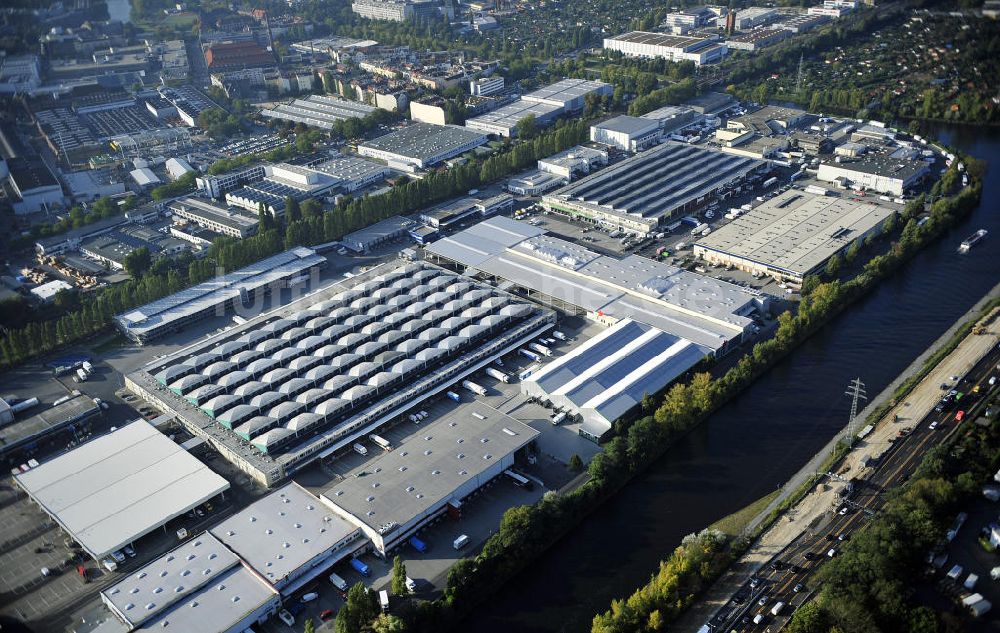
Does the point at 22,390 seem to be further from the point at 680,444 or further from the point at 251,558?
the point at 680,444

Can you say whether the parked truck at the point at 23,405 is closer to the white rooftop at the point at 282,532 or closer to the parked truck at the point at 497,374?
the white rooftop at the point at 282,532

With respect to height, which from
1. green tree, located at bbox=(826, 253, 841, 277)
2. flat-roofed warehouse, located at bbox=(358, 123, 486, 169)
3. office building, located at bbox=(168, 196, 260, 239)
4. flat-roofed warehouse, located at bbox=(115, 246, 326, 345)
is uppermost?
flat-roofed warehouse, located at bbox=(358, 123, 486, 169)

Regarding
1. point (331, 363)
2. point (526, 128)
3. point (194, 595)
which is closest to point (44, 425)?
point (331, 363)

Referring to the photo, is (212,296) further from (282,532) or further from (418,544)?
(418,544)

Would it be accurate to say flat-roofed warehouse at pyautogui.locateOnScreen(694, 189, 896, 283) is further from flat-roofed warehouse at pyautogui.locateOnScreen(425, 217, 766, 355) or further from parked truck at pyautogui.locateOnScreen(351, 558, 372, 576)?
parked truck at pyautogui.locateOnScreen(351, 558, 372, 576)

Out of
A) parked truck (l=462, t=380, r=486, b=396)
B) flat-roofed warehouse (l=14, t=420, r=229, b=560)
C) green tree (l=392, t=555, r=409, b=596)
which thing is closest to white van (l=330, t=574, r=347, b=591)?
green tree (l=392, t=555, r=409, b=596)

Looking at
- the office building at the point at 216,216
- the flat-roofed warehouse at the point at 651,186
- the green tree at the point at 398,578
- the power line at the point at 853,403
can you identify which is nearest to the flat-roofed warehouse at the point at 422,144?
the flat-roofed warehouse at the point at 651,186

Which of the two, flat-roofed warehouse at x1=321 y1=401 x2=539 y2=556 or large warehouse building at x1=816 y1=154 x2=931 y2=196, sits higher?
large warehouse building at x1=816 y1=154 x2=931 y2=196
